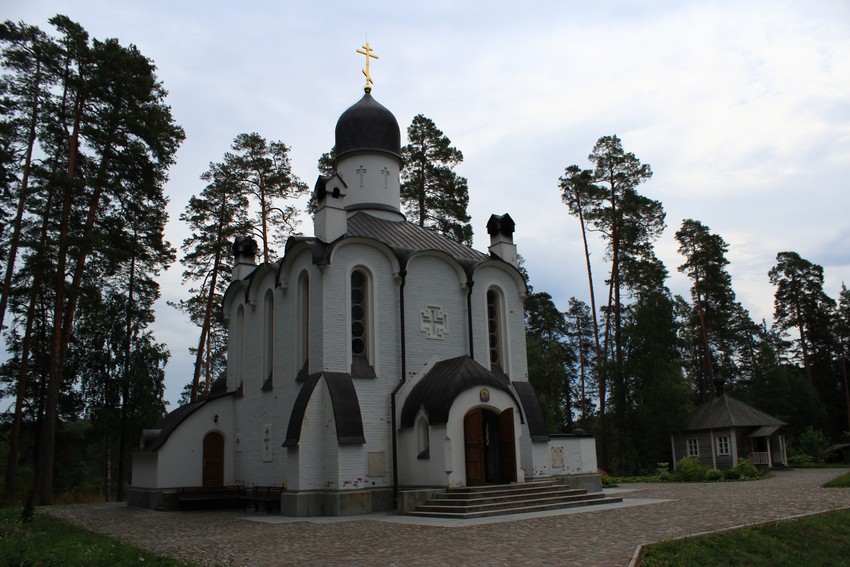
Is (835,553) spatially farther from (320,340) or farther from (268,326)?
(268,326)

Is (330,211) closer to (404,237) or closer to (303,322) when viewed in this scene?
(404,237)

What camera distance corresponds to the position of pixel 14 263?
1927 centimetres

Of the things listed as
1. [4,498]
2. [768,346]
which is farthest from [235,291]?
[768,346]

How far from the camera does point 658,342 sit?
29.3m

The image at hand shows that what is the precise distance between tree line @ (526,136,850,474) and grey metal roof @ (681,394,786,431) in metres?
0.91

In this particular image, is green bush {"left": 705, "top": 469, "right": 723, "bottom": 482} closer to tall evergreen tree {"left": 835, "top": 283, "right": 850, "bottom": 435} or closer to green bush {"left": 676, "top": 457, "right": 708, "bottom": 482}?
green bush {"left": 676, "top": 457, "right": 708, "bottom": 482}

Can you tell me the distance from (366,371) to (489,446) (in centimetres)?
325

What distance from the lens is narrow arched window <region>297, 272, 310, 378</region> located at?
16531mm

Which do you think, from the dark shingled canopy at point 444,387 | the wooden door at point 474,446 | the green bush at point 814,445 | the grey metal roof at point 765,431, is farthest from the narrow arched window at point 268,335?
the green bush at point 814,445

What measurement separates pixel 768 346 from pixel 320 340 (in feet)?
107

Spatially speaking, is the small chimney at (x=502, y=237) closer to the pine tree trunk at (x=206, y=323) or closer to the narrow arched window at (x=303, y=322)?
the narrow arched window at (x=303, y=322)

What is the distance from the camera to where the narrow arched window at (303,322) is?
16.5 meters

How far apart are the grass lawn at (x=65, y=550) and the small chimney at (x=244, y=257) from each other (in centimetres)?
1086

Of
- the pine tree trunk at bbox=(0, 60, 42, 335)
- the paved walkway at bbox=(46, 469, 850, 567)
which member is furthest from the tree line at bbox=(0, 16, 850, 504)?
the paved walkway at bbox=(46, 469, 850, 567)
